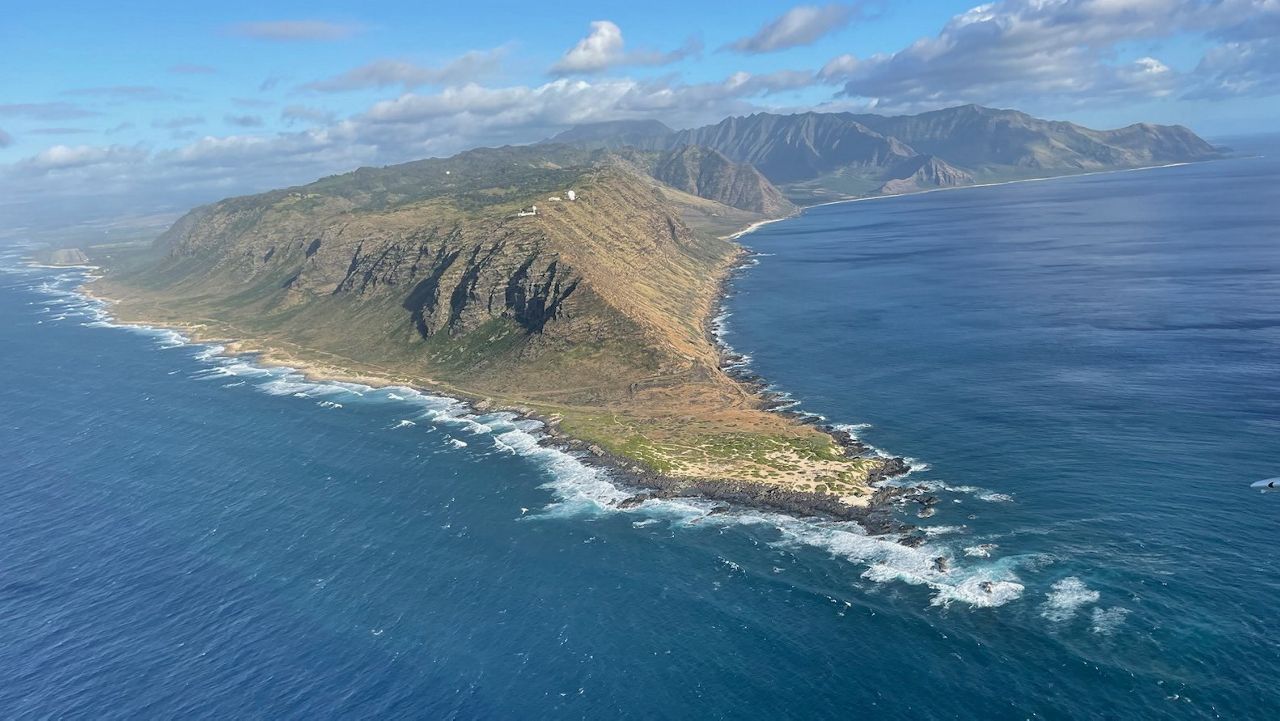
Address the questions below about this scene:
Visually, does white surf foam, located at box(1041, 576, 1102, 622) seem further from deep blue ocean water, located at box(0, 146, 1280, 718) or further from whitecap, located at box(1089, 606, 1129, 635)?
whitecap, located at box(1089, 606, 1129, 635)

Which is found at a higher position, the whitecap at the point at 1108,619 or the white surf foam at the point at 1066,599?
the white surf foam at the point at 1066,599

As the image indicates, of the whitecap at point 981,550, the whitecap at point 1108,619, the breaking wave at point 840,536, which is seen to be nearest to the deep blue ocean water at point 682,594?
the whitecap at point 1108,619

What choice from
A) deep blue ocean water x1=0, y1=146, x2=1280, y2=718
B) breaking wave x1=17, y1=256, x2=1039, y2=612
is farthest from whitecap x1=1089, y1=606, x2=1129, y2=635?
deep blue ocean water x1=0, y1=146, x2=1280, y2=718

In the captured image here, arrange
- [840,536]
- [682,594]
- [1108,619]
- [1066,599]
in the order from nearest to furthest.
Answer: [1108,619], [1066,599], [682,594], [840,536]

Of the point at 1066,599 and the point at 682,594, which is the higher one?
the point at 1066,599

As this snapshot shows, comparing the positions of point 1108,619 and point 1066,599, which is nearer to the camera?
point 1108,619

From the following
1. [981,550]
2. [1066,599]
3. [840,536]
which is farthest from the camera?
[840,536]

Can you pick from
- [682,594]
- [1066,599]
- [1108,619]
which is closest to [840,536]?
[682,594]

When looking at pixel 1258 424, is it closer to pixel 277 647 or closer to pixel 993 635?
pixel 993 635

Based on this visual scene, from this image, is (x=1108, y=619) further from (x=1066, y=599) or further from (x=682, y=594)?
(x=682, y=594)

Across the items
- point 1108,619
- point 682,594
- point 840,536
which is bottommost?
point 682,594

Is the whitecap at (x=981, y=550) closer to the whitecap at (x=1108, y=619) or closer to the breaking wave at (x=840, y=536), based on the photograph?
the breaking wave at (x=840, y=536)
